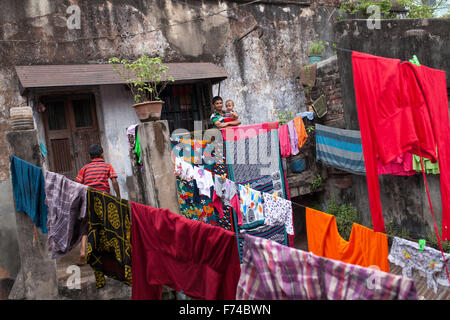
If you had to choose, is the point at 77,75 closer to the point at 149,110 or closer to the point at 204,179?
the point at 204,179

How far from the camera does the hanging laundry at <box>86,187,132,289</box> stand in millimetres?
4367

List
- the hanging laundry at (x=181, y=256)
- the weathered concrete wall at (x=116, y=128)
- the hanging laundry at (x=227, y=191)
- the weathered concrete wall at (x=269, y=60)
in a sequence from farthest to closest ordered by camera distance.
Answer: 1. the weathered concrete wall at (x=269, y=60)
2. the weathered concrete wall at (x=116, y=128)
3. the hanging laundry at (x=227, y=191)
4. the hanging laundry at (x=181, y=256)

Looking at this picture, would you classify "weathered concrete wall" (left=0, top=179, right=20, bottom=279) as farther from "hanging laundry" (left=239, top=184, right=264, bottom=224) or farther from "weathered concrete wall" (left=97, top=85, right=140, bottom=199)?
"hanging laundry" (left=239, top=184, right=264, bottom=224)

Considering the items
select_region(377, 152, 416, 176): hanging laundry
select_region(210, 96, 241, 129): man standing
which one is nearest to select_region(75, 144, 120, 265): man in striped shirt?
select_region(210, 96, 241, 129): man standing

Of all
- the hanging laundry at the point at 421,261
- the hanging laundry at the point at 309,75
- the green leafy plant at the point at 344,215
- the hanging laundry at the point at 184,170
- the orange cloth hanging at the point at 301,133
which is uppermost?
the hanging laundry at the point at 309,75

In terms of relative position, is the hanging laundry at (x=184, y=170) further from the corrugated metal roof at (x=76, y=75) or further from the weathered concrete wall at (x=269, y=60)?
the weathered concrete wall at (x=269, y=60)

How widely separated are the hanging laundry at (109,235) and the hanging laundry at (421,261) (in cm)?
358

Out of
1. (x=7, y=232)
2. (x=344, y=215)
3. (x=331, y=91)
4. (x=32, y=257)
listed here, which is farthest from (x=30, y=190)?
(x=331, y=91)

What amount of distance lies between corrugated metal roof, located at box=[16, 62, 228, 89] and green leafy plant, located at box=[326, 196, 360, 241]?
3787 mm

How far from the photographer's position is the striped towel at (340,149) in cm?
788

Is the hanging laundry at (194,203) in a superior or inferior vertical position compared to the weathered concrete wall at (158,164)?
inferior

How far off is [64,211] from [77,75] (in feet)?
12.7

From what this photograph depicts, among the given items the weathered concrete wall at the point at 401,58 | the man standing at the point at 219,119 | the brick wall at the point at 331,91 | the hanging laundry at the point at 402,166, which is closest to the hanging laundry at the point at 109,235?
the man standing at the point at 219,119
